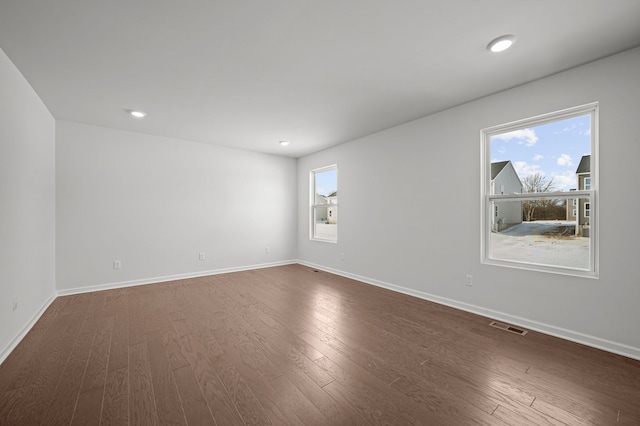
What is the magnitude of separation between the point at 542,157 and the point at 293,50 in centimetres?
271

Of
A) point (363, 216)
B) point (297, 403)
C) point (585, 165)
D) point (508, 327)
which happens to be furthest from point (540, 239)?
point (297, 403)

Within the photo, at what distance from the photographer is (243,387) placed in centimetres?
178

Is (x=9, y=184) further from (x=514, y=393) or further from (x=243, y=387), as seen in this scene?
(x=514, y=393)

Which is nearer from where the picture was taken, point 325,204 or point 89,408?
point 89,408

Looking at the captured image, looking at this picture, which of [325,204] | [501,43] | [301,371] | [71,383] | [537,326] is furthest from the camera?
[325,204]

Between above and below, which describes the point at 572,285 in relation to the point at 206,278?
above

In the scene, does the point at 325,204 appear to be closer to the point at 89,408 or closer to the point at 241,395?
the point at 241,395

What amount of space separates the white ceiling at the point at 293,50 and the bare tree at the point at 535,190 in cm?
101

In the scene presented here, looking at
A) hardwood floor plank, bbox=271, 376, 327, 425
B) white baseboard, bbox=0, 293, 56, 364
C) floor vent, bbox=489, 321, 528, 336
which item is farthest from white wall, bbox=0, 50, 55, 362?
floor vent, bbox=489, 321, 528, 336

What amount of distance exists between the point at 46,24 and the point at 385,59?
8.38 ft

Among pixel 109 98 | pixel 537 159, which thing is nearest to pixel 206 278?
pixel 109 98

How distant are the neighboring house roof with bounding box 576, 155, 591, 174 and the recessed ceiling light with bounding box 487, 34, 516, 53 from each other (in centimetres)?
132

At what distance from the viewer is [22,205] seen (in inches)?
101

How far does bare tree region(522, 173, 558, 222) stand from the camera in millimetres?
2713
